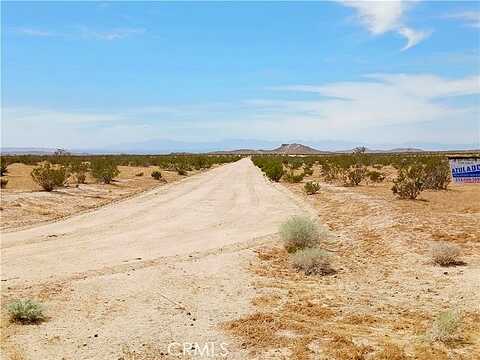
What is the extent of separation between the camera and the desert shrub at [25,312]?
884 centimetres

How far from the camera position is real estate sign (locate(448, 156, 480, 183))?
14.3 metres

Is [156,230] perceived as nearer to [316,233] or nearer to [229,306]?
[316,233]

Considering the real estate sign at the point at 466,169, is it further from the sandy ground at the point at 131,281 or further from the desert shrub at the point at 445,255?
the sandy ground at the point at 131,281

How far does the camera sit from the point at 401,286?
11.1 meters

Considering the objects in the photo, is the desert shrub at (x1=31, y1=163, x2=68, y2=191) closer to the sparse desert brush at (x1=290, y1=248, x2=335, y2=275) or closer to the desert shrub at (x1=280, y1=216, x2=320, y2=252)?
the desert shrub at (x1=280, y1=216, x2=320, y2=252)

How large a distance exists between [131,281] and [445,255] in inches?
287

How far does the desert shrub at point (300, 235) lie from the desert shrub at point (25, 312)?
7.36 m

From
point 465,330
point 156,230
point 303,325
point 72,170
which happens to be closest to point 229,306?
point 303,325

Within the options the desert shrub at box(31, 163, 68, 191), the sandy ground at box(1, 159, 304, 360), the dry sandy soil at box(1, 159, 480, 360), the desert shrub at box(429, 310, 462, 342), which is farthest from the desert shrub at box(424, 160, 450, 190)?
the desert shrub at box(429, 310, 462, 342)

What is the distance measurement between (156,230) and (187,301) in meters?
8.64

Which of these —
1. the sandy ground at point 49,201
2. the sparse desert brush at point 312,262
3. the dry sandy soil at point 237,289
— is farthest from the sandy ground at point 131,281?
the sandy ground at point 49,201

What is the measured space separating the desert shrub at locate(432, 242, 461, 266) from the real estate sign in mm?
2506

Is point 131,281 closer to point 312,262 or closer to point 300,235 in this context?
point 312,262

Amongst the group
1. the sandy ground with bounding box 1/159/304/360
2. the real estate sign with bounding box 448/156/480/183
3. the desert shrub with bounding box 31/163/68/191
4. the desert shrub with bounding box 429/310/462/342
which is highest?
the real estate sign with bounding box 448/156/480/183
